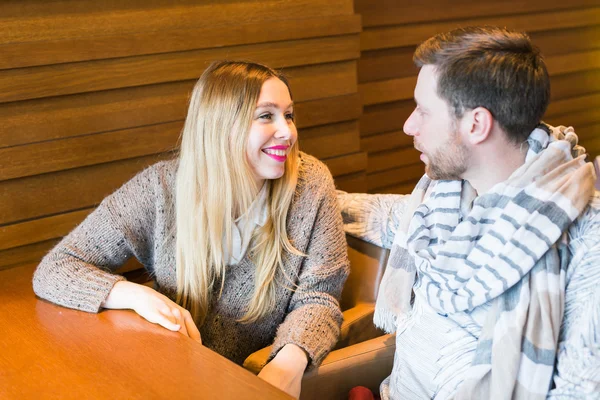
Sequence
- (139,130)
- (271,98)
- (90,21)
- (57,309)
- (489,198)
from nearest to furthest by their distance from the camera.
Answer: (489,198) < (57,309) < (271,98) < (90,21) < (139,130)

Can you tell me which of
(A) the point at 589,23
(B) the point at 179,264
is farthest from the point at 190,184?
(A) the point at 589,23

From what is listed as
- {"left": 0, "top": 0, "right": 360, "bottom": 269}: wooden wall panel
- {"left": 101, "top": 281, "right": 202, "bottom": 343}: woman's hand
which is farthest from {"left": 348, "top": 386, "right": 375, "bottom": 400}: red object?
{"left": 0, "top": 0, "right": 360, "bottom": 269}: wooden wall panel

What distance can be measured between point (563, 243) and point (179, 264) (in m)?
1.06

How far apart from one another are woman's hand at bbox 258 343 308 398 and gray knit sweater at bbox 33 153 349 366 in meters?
0.13

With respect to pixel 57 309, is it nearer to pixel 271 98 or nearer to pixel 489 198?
pixel 271 98

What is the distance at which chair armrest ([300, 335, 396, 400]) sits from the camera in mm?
1947

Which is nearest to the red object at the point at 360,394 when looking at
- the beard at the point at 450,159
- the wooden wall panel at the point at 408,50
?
the beard at the point at 450,159

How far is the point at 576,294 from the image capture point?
1.59 m

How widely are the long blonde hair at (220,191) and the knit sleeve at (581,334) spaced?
2.66 ft

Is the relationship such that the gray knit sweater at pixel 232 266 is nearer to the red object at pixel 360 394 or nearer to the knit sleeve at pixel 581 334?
Result: the red object at pixel 360 394

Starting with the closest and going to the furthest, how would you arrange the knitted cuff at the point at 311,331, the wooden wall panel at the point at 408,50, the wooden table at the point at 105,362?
1. the wooden table at the point at 105,362
2. the knitted cuff at the point at 311,331
3. the wooden wall panel at the point at 408,50

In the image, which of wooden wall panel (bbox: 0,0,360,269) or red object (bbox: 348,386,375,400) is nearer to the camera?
red object (bbox: 348,386,375,400)

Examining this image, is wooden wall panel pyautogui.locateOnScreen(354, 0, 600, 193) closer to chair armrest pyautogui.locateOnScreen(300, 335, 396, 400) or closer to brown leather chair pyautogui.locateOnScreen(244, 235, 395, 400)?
brown leather chair pyautogui.locateOnScreen(244, 235, 395, 400)

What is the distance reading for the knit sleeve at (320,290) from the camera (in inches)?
77.6
